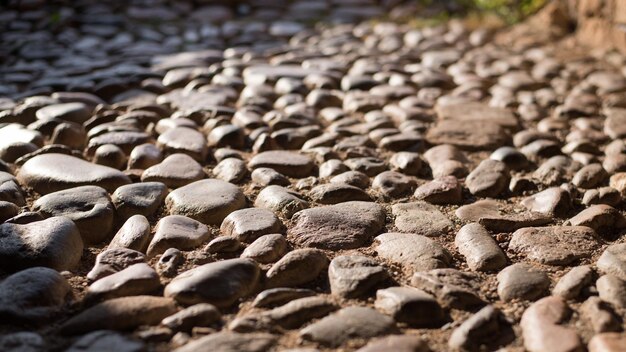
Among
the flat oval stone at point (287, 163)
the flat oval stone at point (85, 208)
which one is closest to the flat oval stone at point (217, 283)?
the flat oval stone at point (85, 208)

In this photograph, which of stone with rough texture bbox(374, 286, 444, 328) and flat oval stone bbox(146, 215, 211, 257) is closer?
stone with rough texture bbox(374, 286, 444, 328)

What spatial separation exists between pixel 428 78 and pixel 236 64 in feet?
3.34

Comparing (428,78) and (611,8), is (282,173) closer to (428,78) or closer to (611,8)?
(428,78)

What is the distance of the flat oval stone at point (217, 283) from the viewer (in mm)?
1707

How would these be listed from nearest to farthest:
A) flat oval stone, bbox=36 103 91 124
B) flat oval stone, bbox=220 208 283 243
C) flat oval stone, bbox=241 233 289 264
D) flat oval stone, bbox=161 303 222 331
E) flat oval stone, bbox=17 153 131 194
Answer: flat oval stone, bbox=161 303 222 331, flat oval stone, bbox=241 233 289 264, flat oval stone, bbox=220 208 283 243, flat oval stone, bbox=17 153 131 194, flat oval stone, bbox=36 103 91 124

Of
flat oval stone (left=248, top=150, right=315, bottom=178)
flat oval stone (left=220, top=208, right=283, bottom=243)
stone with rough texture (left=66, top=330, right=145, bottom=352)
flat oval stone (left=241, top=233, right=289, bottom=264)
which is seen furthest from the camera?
flat oval stone (left=248, top=150, right=315, bottom=178)

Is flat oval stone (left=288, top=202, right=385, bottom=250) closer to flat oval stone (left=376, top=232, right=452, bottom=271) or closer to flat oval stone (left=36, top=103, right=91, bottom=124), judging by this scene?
flat oval stone (left=376, top=232, right=452, bottom=271)

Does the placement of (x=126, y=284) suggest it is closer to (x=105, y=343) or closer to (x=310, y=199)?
(x=105, y=343)

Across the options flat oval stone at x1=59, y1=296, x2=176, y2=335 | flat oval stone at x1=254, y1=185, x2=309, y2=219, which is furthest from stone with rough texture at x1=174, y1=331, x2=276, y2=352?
flat oval stone at x1=254, y1=185, x2=309, y2=219

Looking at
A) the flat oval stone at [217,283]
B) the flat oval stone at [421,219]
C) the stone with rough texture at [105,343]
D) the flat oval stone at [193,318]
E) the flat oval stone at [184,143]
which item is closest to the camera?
the stone with rough texture at [105,343]

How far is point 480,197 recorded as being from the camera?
8.09ft

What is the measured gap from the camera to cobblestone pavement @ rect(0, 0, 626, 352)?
1629mm

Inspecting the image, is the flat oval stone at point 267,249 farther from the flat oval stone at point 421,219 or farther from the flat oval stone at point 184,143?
the flat oval stone at point 184,143

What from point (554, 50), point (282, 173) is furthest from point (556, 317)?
point (554, 50)
